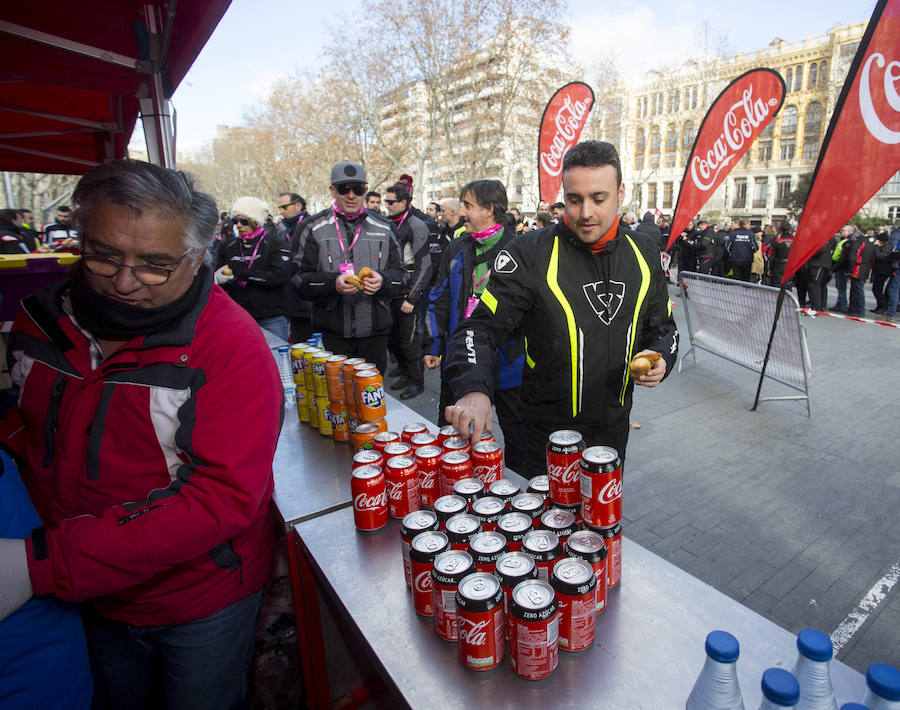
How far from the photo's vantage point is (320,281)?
383 cm

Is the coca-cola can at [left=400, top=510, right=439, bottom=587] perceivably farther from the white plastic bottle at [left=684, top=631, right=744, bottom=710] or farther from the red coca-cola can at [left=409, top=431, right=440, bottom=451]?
the white plastic bottle at [left=684, top=631, right=744, bottom=710]

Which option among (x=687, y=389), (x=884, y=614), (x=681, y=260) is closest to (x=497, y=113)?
(x=681, y=260)

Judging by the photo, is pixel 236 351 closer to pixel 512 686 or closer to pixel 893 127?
pixel 512 686

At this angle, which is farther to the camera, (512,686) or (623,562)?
(623,562)

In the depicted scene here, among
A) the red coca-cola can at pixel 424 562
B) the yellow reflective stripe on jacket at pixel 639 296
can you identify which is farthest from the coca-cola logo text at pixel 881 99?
the red coca-cola can at pixel 424 562

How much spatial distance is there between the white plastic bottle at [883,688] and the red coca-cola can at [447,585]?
0.75 metres

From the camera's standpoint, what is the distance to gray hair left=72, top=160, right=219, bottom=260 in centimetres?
138

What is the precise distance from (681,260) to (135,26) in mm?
16897

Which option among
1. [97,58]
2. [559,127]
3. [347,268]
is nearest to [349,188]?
[347,268]

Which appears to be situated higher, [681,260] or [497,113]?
[497,113]

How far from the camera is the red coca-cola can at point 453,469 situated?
1688 millimetres

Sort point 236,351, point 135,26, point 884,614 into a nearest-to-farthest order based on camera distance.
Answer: point 236,351 → point 884,614 → point 135,26

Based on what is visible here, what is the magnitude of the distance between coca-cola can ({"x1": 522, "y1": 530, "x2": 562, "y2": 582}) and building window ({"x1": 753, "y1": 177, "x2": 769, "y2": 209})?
50421 millimetres

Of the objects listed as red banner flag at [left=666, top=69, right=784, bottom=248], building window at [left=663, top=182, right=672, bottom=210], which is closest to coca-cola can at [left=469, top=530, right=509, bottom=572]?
red banner flag at [left=666, top=69, right=784, bottom=248]
